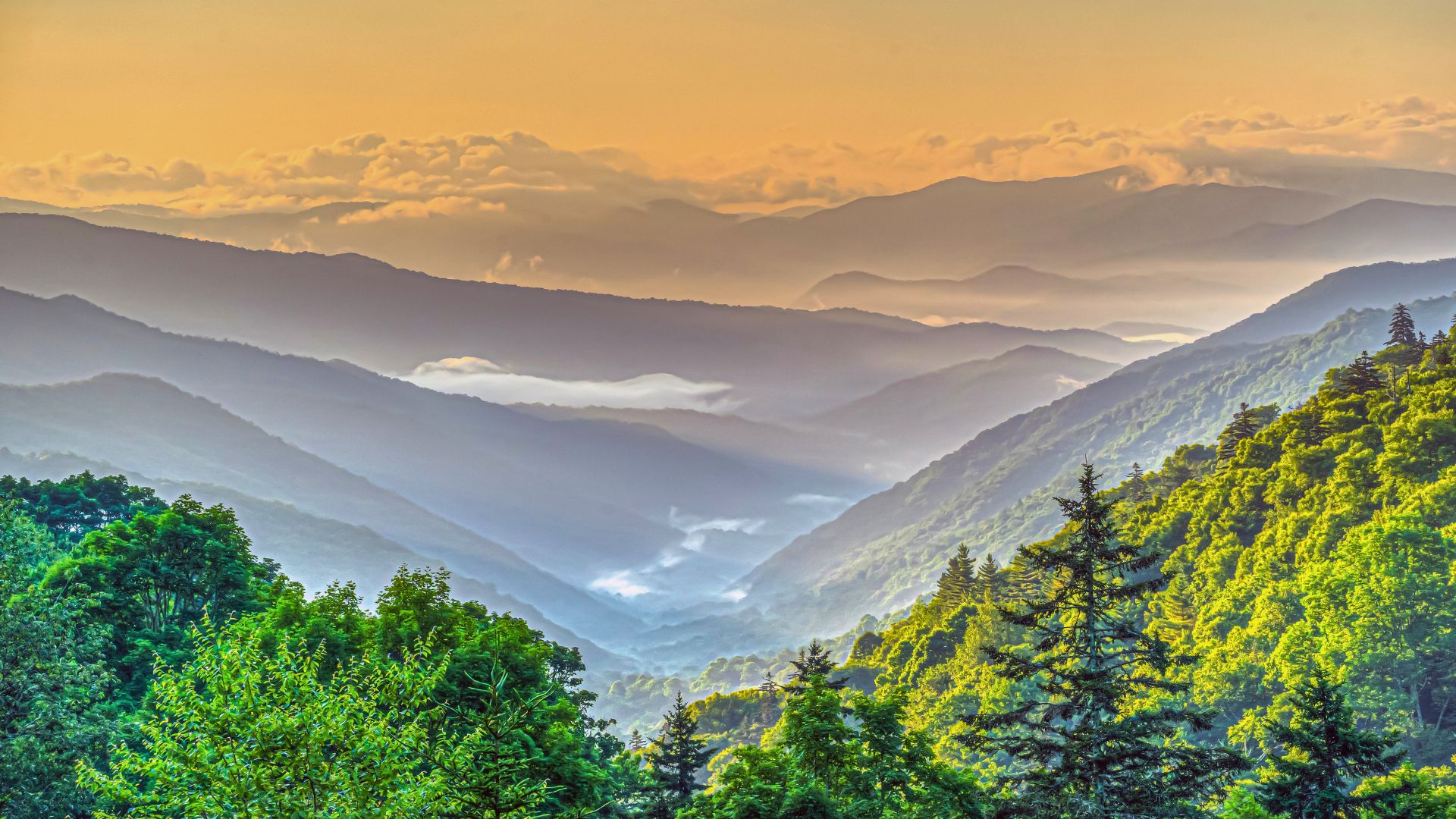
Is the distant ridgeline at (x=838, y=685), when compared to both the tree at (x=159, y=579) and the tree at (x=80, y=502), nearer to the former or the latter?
the tree at (x=159, y=579)

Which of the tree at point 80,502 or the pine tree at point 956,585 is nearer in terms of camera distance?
the tree at point 80,502

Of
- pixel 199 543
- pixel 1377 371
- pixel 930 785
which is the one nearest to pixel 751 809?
pixel 930 785

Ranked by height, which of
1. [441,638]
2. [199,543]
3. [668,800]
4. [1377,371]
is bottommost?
[668,800]

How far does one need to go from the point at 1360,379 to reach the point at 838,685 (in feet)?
250

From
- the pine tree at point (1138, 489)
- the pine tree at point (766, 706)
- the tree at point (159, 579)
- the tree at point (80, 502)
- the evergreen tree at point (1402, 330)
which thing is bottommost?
the pine tree at point (766, 706)

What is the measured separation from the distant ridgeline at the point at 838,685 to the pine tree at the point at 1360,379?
11.4 inches

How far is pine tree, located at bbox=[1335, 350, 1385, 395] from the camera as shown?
103m

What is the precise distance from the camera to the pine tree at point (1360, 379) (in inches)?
4043

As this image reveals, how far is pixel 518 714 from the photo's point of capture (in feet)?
86.8

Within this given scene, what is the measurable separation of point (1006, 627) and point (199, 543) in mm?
84641

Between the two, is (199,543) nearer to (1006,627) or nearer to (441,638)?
(441,638)

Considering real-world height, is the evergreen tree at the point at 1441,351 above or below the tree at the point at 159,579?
above

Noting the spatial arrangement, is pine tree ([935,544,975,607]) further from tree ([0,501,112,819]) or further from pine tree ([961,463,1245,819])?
tree ([0,501,112,819])

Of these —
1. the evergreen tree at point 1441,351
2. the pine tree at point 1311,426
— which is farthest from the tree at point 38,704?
the evergreen tree at point 1441,351
